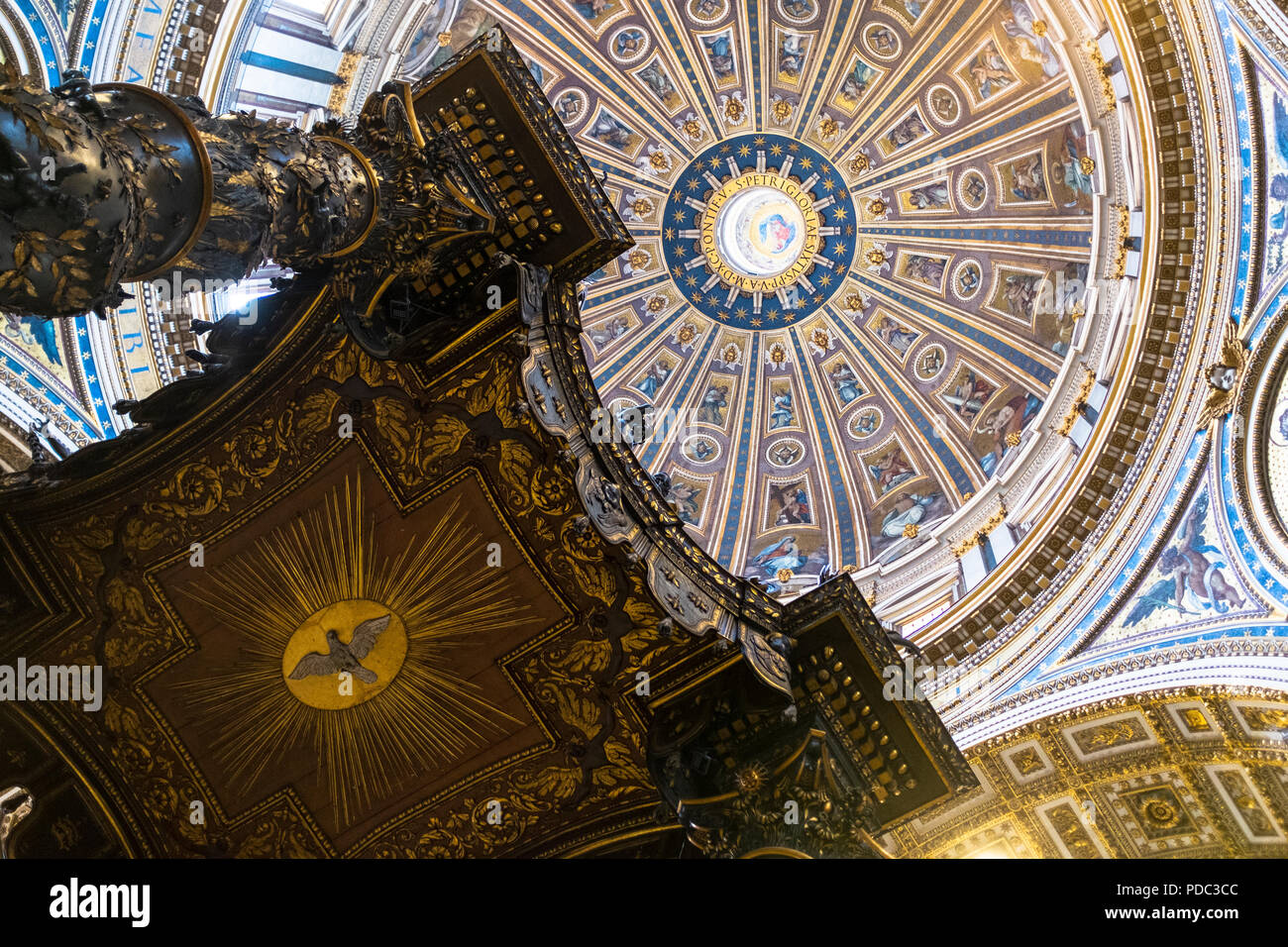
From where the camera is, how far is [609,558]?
23.0 feet

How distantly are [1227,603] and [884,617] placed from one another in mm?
5625

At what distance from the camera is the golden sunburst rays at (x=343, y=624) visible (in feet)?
23.4

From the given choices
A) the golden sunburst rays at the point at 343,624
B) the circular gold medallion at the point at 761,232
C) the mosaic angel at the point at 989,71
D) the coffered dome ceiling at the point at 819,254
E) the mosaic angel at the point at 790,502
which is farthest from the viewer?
the circular gold medallion at the point at 761,232

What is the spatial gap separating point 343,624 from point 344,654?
0.20 meters

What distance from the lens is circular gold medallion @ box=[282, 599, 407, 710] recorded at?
7195mm

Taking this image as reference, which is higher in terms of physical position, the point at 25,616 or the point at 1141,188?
the point at 1141,188

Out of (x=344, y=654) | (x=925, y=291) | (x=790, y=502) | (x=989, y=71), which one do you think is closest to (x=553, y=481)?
(x=344, y=654)

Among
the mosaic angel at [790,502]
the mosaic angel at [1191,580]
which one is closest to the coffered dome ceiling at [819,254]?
the mosaic angel at [790,502]

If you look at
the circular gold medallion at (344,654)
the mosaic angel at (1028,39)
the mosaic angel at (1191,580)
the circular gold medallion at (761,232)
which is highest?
the circular gold medallion at (761,232)

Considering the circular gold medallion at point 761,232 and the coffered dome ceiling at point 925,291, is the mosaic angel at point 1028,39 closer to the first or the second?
the coffered dome ceiling at point 925,291

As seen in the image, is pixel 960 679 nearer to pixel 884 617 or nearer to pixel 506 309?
pixel 884 617
